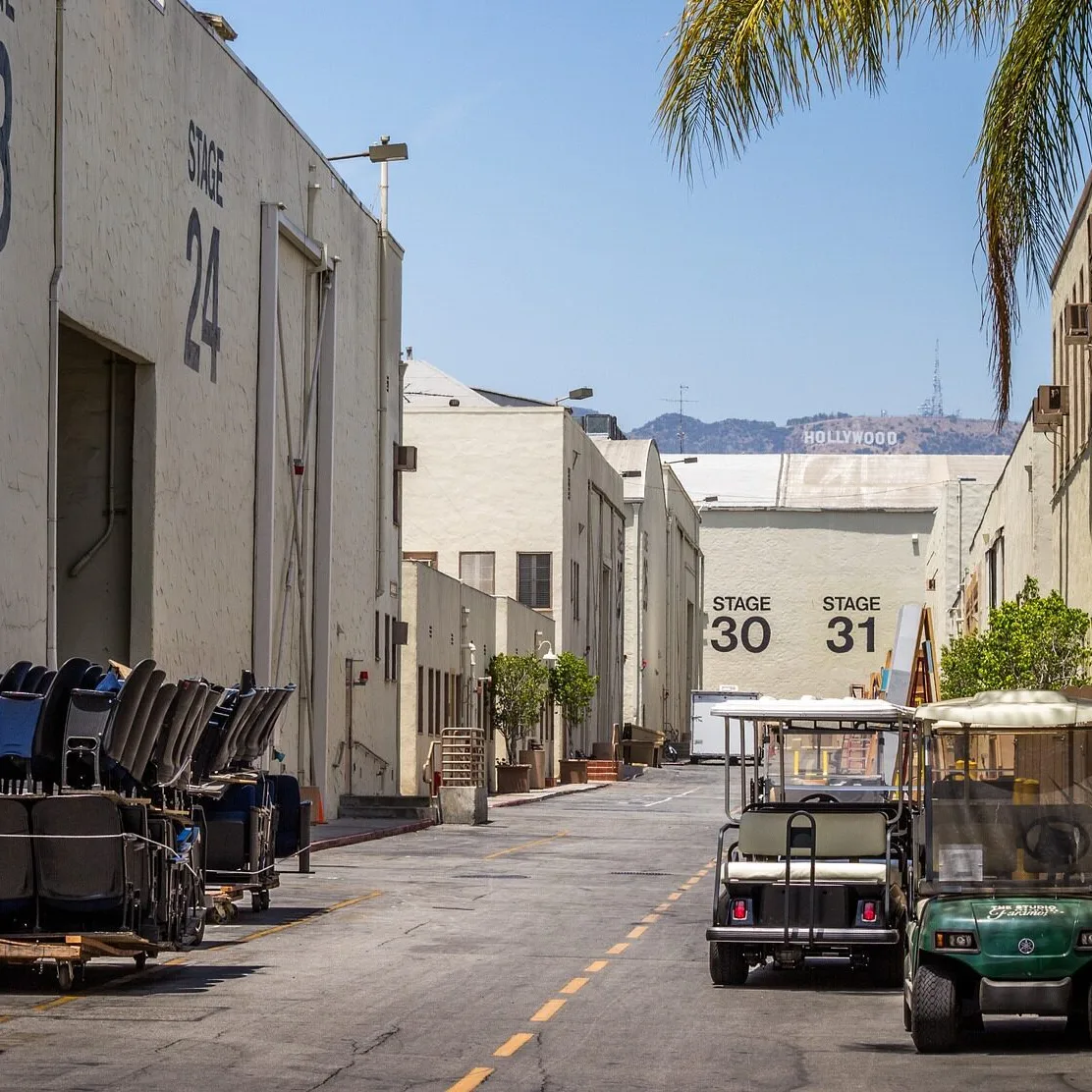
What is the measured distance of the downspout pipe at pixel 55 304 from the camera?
2359 centimetres

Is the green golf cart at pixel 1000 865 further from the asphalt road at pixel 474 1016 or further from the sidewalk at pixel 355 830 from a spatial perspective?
the sidewalk at pixel 355 830

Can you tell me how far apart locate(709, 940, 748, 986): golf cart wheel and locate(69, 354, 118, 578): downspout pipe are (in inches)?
619

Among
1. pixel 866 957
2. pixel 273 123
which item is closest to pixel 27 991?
pixel 866 957

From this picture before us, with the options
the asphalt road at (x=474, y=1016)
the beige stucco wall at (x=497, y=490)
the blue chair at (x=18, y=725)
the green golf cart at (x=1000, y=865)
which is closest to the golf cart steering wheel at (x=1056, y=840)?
the green golf cart at (x=1000, y=865)

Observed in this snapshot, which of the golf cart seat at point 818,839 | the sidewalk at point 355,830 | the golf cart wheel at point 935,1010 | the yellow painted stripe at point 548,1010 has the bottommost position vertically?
the sidewalk at point 355,830

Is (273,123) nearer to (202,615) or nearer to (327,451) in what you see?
(327,451)

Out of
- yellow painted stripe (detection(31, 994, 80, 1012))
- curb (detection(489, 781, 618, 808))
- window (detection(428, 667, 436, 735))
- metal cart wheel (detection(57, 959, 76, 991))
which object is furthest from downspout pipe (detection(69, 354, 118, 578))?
window (detection(428, 667, 436, 735))

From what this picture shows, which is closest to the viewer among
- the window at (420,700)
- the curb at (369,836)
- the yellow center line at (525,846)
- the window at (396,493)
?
the yellow center line at (525,846)

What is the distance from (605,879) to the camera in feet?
86.7

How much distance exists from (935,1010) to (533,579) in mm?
61032

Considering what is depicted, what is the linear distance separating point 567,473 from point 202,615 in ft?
139

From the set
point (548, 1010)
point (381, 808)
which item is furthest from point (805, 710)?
point (381, 808)

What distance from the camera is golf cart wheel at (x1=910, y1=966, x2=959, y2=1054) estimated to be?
1179 cm

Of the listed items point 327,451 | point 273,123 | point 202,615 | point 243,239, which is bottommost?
point 202,615
